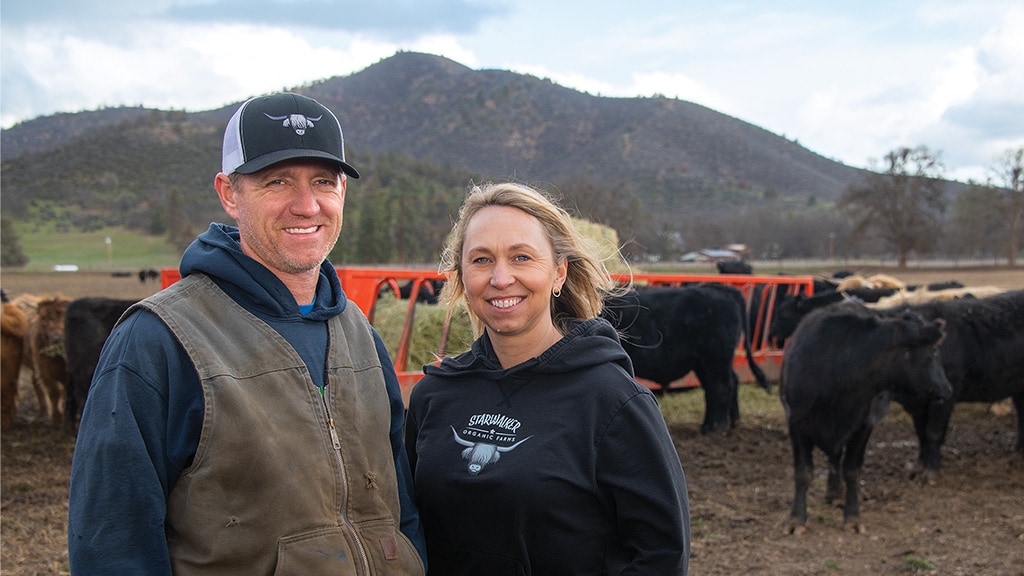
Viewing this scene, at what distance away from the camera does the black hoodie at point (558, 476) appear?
83.4 inches

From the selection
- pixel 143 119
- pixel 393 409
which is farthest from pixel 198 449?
pixel 143 119

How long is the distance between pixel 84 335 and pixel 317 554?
29.2 feet

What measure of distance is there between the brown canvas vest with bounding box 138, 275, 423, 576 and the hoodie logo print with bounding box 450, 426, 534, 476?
0.27m

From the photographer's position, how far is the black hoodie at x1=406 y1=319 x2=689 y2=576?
6.95 feet

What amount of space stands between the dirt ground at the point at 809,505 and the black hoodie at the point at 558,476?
141 inches

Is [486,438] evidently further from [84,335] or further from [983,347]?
[84,335]

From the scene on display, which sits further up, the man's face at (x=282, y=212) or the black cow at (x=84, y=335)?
the man's face at (x=282, y=212)

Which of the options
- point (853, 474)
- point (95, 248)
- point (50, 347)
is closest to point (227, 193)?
point (853, 474)

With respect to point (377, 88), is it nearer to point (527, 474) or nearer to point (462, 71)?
point (462, 71)

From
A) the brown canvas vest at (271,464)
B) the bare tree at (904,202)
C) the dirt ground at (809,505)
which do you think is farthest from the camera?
the bare tree at (904,202)

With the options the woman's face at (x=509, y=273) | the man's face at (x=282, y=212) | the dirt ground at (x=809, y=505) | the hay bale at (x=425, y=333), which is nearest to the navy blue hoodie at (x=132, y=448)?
the man's face at (x=282, y=212)

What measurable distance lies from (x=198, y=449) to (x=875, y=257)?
75198mm

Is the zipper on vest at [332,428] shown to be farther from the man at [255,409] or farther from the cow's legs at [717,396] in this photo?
the cow's legs at [717,396]

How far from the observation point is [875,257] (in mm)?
68812
